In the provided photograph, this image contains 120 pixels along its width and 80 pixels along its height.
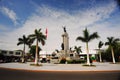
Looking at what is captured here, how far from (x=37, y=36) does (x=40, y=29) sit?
1.86 meters

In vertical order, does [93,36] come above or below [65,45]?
above

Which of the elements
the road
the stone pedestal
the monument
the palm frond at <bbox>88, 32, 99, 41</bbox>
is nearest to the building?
the monument

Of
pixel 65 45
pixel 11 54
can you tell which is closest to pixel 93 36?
pixel 65 45

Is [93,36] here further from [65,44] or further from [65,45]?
[65,44]

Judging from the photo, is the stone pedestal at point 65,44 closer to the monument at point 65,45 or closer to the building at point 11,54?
the monument at point 65,45

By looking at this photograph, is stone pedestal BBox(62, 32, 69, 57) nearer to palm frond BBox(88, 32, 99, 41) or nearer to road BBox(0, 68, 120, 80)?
palm frond BBox(88, 32, 99, 41)

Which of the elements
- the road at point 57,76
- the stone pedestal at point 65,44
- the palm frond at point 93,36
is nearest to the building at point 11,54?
the stone pedestal at point 65,44

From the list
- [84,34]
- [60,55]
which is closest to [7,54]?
[60,55]

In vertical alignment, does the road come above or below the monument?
below

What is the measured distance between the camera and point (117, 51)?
60.5 m

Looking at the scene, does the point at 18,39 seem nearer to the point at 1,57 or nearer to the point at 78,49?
the point at 1,57

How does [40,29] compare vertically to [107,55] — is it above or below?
above

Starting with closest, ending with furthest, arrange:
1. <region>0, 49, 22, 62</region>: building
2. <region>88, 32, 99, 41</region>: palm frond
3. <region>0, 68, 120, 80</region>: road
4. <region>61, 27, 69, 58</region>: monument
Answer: <region>0, 68, 120, 80</region>: road → <region>88, 32, 99, 41</region>: palm frond → <region>61, 27, 69, 58</region>: monument → <region>0, 49, 22, 62</region>: building

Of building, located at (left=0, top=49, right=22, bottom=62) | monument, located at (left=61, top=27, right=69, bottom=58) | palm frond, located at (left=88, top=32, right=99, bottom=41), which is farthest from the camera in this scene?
building, located at (left=0, top=49, right=22, bottom=62)
